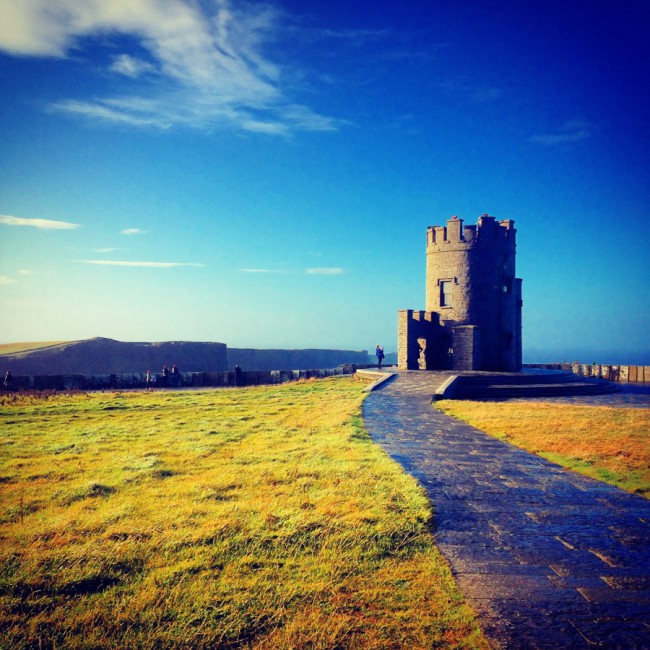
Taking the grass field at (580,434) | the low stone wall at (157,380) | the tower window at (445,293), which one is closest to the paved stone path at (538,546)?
the grass field at (580,434)

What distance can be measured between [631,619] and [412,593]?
4.83ft

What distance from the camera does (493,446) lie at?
8688 mm

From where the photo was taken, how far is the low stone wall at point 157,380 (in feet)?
83.6

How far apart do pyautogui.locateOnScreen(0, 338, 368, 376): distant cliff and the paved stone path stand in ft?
140

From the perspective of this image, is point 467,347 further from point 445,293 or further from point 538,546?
point 538,546

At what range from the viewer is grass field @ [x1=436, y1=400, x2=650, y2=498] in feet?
24.4

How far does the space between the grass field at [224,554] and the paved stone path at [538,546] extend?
276mm

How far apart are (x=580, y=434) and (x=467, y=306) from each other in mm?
17609

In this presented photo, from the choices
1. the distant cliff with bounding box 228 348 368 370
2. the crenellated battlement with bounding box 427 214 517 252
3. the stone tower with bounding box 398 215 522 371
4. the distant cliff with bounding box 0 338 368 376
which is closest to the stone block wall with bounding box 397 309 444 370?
the stone tower with bounding box 398 215 522 371

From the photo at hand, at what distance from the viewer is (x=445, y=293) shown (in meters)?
28.2

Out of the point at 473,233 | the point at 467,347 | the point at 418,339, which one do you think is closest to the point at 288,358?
the point at 418,339

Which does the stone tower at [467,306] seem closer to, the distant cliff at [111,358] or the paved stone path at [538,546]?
the paved stone path at [538,546]

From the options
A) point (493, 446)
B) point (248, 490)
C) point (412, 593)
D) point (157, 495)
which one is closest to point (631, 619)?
point (412, 593)

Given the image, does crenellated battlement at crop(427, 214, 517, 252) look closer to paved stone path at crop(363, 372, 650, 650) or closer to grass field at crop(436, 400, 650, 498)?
grass field at crop(436, 400, 650, 498)
